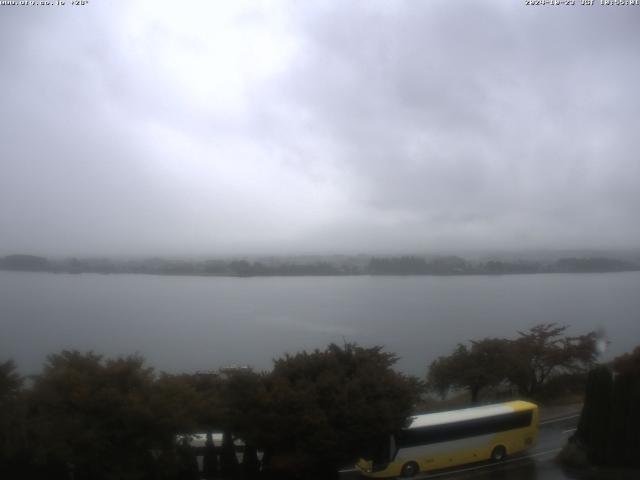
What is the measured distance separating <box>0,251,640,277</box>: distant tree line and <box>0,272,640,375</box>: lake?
1100 mm

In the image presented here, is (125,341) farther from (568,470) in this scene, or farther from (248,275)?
(568,470)

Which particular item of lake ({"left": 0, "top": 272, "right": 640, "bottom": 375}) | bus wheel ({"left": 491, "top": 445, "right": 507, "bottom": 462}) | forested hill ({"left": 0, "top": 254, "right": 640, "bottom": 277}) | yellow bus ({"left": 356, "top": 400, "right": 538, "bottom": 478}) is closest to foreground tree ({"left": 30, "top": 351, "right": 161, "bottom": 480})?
yellow bus ({"left": 356, "top": 400, "right": 538, "bottom": 478})

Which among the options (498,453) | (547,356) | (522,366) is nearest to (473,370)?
(522,366)

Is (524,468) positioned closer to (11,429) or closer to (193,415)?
(193,415)

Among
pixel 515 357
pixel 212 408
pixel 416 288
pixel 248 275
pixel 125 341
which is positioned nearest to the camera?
pixel 212 408

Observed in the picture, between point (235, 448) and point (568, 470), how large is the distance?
6970mm

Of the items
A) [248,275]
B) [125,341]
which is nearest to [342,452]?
[125,341]

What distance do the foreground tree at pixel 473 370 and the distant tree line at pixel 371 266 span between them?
17679 millimetres

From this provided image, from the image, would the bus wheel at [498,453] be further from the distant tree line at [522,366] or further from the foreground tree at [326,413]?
the distant tree line at [522,366]

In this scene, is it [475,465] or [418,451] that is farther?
[475,465]

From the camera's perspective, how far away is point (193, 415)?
33.6 ft

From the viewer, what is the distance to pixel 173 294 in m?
33.3

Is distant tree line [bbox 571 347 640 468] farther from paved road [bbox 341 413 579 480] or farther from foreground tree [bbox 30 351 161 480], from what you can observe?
foreground tree [bbox 30 351 161 480]

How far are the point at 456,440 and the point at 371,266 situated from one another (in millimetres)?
24568
